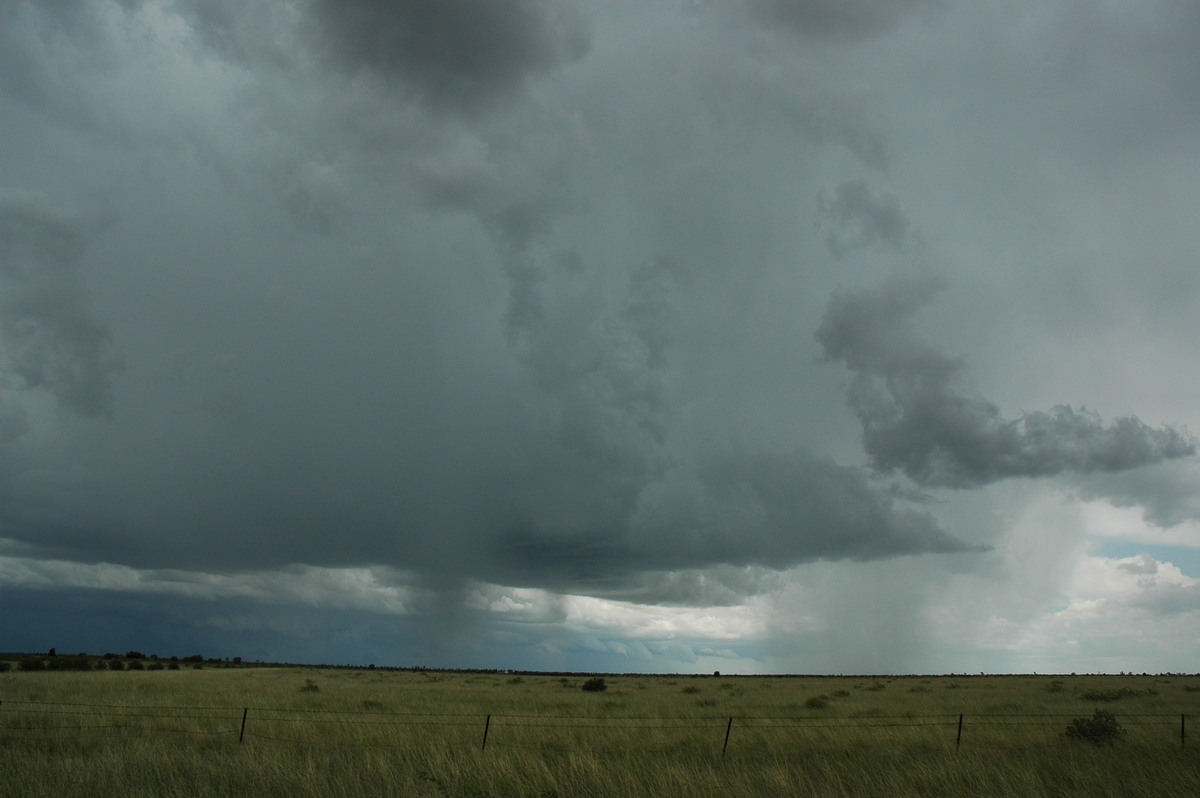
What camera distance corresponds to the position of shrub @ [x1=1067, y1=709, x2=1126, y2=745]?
23016 millimetres

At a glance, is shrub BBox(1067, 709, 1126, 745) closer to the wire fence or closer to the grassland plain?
the grassland plain

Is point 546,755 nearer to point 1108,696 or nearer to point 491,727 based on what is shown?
point 491,727

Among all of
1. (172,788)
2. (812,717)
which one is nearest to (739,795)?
(172,788)

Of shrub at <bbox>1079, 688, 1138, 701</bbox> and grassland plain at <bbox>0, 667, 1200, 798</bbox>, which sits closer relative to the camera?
grassland plain at <bbox>0, 667, 1200, 798</bbox>

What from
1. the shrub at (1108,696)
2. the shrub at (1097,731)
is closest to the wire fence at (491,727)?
the shrub at (1097,731)

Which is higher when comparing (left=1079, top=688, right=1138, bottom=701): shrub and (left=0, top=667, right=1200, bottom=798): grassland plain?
(left=0, top=667, right=1200, bottom=798): grassland plain

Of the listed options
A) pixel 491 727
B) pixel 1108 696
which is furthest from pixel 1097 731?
pixel 1108 696

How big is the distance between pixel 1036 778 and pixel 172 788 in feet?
60.9

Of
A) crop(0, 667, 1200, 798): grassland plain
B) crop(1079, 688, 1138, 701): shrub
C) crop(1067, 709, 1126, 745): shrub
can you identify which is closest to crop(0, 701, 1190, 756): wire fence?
crop(0, 667, 1200, 798): grassland plain

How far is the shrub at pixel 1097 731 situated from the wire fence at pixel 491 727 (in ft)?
2.78

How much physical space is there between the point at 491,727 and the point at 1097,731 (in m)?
21.0

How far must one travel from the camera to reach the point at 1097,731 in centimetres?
2331

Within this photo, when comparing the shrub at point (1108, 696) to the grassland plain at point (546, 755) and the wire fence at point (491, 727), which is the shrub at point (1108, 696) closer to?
the grassland plain at point (546, 755)

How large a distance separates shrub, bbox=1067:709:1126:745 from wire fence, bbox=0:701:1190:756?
2.78 ft
